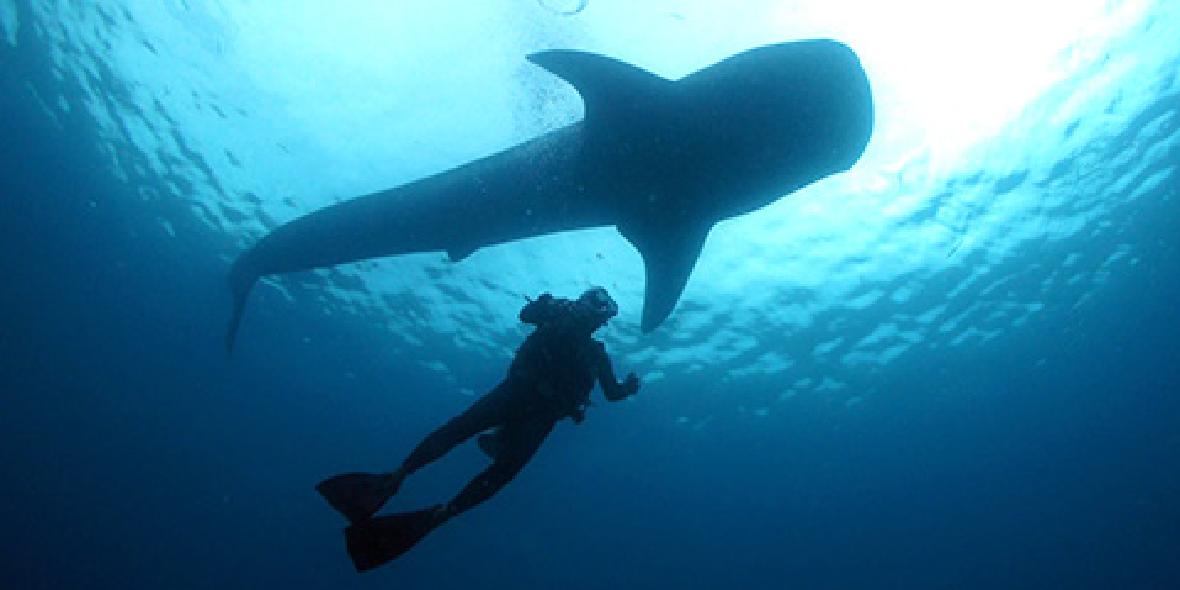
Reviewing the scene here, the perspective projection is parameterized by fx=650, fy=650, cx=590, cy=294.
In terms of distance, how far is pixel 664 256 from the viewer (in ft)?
19.4

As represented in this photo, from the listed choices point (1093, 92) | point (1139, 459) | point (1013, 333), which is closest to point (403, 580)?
point (1013, 333)

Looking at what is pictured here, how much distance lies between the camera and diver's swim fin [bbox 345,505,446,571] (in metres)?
3.75

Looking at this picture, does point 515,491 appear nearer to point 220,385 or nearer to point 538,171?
point 220,385

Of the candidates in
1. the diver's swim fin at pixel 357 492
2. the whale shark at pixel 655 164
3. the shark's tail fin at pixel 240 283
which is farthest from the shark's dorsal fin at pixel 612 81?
the shark's tail fin at pixel 240 283

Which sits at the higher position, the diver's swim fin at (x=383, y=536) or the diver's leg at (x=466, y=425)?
the diver's leg at (x=466, y=425)

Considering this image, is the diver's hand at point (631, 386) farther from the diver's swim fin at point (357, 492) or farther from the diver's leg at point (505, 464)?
the diver's swim fin at point (357, 492)

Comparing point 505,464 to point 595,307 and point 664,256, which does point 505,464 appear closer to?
point 595,307

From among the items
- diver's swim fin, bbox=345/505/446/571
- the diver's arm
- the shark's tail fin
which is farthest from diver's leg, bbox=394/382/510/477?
the shark's tail fin

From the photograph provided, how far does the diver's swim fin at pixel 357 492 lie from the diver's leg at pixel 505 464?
0.39 metres

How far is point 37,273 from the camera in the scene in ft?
80.2

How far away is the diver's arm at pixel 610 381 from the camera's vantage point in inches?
194

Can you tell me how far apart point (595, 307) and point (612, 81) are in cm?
165

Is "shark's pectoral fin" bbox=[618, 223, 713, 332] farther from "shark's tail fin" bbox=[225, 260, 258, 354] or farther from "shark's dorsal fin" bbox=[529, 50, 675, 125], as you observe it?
"shark's tail fin" bbox=[225, 260, 258, 354]

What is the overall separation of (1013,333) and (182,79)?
22277 millimetres
